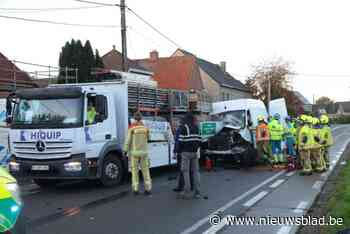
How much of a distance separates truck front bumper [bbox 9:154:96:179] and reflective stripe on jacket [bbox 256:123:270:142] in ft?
22.6

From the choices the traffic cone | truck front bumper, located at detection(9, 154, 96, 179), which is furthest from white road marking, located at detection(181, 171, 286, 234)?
truck front bumper, located at detection(9, 154, 96, 179)

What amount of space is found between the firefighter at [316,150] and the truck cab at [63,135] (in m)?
5.88

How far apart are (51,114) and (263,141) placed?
25.7 ft

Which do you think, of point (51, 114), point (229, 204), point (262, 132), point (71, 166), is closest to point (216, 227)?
point (229, 204)

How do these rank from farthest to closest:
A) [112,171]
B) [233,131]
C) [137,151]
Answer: [233,131] < [112,171] < [137,151]

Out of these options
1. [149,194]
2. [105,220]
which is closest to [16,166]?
[149,194]

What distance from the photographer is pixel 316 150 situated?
1370 cm

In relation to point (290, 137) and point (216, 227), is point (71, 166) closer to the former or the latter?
point (216, 227)

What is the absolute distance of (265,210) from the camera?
8.28 m

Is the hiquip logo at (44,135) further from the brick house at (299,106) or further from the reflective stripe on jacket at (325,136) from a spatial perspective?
the brick house at (299,106)

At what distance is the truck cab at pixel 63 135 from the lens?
420 inches

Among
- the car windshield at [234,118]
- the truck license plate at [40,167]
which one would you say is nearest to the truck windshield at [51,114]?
the truck license plate at [40,167]

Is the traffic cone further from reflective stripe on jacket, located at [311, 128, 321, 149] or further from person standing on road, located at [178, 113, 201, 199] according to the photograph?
person standing on road, located at [178, 113, 201, 199]

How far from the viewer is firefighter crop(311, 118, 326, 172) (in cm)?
1368
